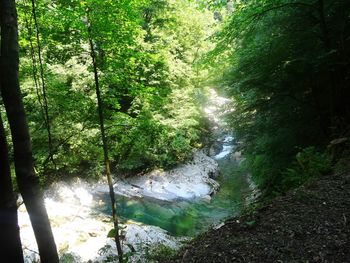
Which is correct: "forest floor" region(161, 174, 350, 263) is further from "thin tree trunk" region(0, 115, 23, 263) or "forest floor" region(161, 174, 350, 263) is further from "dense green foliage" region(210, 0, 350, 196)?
"dense green foliage" region(210, 0, 350, 196)

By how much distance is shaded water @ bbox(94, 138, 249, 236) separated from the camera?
12016 millimetres

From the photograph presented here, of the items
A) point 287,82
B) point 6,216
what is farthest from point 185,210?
point 6,216

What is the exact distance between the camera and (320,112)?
7695 mm

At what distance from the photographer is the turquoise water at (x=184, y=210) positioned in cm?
1202

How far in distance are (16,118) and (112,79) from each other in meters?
4.22

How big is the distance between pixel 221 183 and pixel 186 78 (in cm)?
646

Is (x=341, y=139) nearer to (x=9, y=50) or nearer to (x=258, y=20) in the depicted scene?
(x=258, y=20)

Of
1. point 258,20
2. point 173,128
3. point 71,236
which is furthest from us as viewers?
point 173,128

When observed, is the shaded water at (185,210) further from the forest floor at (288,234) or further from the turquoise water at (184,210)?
the forest floor at (288,234)

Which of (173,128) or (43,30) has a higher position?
(43,30)

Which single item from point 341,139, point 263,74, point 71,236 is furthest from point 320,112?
point 71,236

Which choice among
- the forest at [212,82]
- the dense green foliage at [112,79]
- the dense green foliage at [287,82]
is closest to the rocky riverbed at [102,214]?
the forest at [212,82]

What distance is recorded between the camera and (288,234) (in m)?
3.64

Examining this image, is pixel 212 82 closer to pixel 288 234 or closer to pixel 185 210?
pixel 288 234
